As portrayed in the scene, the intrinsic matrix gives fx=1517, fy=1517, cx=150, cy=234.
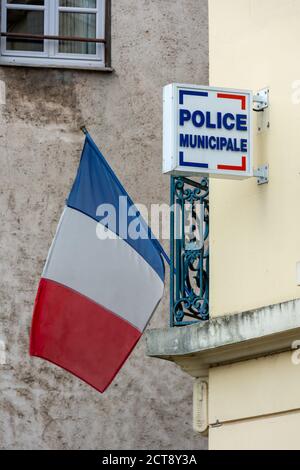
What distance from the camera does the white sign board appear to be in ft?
35.3

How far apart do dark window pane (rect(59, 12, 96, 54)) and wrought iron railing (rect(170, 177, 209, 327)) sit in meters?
6.37

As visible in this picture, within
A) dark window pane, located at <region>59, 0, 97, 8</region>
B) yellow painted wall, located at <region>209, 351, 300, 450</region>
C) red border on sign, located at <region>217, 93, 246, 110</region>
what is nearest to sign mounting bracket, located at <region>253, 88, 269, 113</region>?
red border on sign, located at <region>217, 93, 246, 110</region>

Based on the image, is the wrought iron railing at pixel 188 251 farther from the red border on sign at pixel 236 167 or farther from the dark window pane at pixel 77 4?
the dark window pane at pixel 77 4

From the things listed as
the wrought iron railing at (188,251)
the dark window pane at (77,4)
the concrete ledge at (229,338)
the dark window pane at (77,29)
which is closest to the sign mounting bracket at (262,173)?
the wrought iron railing at (188,251)

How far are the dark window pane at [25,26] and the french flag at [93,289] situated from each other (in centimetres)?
583

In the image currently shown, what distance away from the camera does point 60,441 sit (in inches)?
647

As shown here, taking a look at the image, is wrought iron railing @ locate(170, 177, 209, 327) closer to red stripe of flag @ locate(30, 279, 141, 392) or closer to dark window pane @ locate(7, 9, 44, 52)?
red stripe of flag @ locate(30, 279, 141, 392)

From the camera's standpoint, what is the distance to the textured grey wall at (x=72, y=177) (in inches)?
651

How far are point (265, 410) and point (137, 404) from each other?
6.16 meters

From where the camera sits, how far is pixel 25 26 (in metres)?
17.8

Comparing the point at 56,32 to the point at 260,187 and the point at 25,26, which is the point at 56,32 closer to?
the point at 25,26
